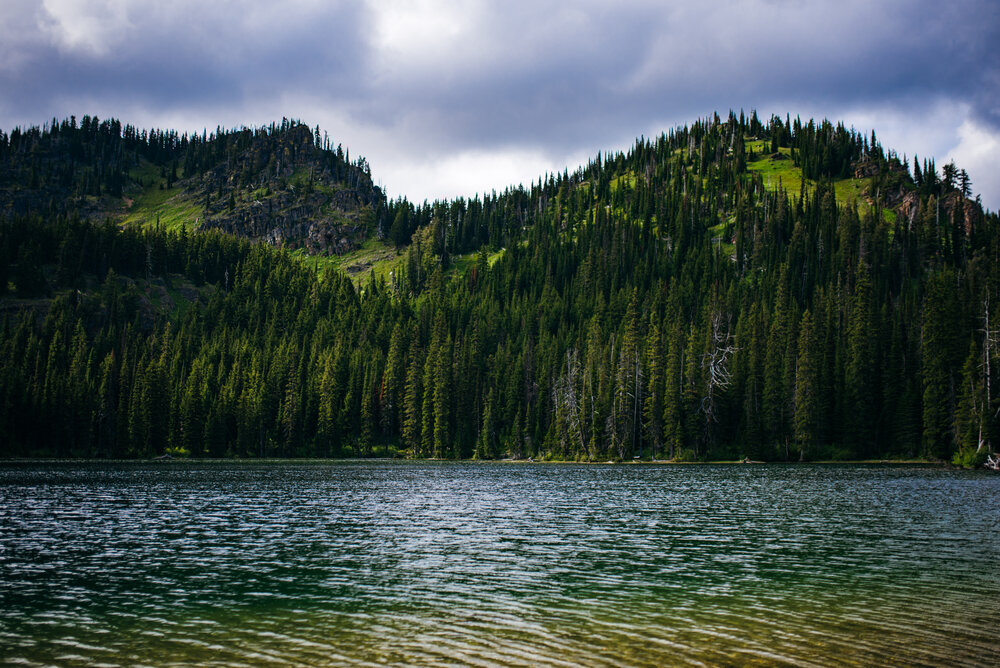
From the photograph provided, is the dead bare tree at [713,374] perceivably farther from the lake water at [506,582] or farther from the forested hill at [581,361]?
the lake water at [506,582]

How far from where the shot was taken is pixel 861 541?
95.6ft

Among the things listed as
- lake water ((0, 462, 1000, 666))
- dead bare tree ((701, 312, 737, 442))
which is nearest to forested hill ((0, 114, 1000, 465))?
dead bare tree ((701, 312, 737, 442))

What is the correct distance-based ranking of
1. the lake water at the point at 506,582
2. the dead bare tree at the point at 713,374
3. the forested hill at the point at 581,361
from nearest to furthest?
the lake water at the point at 506,582 < the forested hill at the point at 581,361 < the dead bare tree at the point at 713,374

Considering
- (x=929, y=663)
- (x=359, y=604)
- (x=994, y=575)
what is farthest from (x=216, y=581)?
(x=994, y=575)

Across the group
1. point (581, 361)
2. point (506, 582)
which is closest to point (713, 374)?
point (581, 361)

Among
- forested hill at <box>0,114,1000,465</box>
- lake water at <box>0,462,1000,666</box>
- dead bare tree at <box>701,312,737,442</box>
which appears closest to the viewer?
lake water at <box>0,462,1000,666</box>

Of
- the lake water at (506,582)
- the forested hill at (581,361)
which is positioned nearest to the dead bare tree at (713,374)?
the forested hill at (581,361)

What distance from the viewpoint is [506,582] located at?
21.9 m

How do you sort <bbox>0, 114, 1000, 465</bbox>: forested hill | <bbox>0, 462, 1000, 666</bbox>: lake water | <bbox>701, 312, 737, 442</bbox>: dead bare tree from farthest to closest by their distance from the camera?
<bbox>701, 312, 737, 442</bbox>: dead bare tree → <bbox>0, 114, 1000, 465</bbox>: forested hill → <bbox>0, 462, 1000, 666</bbox>: lake water

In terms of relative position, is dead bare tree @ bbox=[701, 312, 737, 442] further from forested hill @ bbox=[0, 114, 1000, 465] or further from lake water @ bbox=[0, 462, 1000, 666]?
lake water @ bbox=[0, 462, 1000, 666]

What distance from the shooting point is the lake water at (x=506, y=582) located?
49.3 ft

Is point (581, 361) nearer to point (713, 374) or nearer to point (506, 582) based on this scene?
point (713, 374)

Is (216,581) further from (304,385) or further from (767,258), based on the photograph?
(767,258)

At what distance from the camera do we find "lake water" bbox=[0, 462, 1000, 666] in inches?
591
